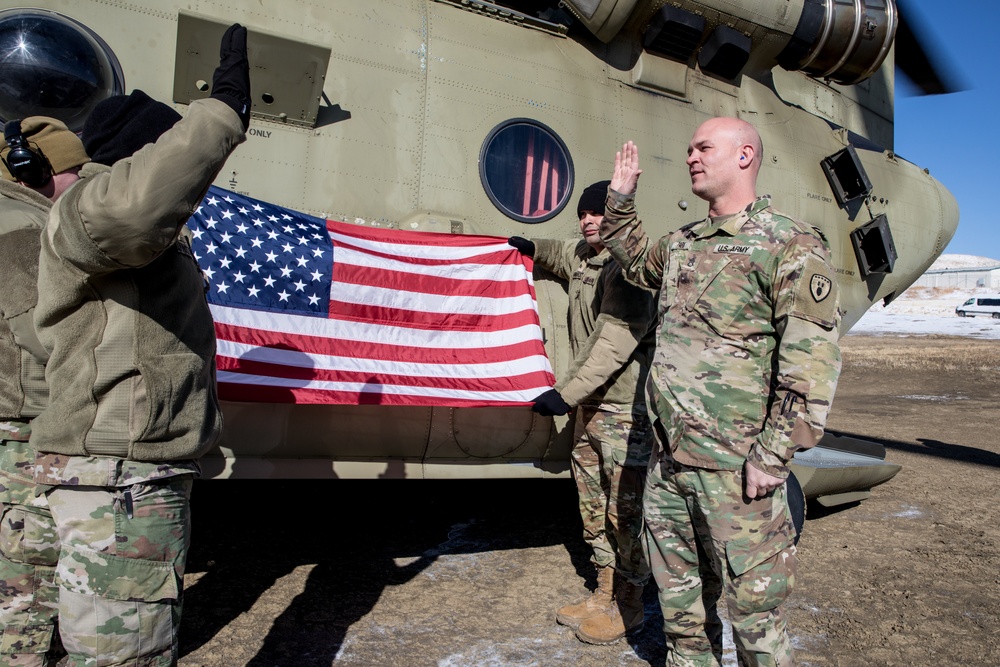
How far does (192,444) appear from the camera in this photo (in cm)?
194

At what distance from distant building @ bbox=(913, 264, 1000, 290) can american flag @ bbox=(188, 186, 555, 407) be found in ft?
227

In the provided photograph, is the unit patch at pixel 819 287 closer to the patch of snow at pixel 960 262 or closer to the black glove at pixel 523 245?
the black glove at pixel 523 245

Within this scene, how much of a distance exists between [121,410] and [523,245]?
2501mm

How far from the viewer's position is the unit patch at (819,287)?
2.22 metres

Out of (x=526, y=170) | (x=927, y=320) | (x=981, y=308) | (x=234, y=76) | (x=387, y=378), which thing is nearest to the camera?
(x=234, y=76)

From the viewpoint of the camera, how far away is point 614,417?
337cm

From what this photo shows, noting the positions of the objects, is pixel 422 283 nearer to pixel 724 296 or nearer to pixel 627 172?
pixel 627 172

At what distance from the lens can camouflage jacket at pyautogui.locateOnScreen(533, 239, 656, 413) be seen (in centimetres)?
329

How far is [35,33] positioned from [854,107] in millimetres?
6563

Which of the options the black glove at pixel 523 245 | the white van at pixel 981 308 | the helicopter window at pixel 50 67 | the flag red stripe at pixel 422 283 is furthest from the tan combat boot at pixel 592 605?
the white van at pixel 981 308

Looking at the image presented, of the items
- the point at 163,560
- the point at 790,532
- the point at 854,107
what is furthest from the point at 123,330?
the point at 854,107

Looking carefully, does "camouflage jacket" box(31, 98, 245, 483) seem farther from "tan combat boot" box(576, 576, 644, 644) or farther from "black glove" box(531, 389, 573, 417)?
"tan combat boot" box(576, 576, 644, 644)

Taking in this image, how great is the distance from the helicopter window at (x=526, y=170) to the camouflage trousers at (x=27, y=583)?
2.69 meters

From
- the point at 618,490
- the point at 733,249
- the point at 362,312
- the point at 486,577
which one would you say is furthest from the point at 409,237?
the point at 733,249
